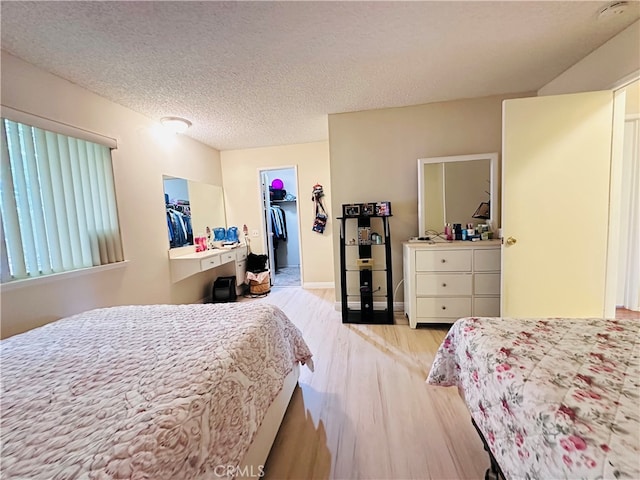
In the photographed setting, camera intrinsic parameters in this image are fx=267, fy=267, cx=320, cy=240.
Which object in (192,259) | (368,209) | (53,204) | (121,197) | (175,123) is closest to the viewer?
(53,204)

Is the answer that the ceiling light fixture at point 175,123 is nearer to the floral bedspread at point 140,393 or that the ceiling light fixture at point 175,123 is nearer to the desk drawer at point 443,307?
the floral bedspread at point 140,393

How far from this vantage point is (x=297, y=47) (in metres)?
1.83

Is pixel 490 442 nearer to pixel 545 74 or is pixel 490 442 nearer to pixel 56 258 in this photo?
pixel 56 258

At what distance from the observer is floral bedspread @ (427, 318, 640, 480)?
0.62 metres

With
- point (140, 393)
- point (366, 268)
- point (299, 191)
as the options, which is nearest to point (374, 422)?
point (140, 393)

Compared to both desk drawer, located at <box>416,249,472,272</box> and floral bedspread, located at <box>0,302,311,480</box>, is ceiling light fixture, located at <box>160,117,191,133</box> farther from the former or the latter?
desk drawer, located at <box>416,249,472,272</box>

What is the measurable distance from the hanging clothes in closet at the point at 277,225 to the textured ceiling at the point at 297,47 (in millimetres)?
2893

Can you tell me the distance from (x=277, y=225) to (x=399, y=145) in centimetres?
319

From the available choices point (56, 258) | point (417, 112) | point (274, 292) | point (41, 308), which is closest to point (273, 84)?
point (417, 112)

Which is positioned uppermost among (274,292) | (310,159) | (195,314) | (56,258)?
(310,159)

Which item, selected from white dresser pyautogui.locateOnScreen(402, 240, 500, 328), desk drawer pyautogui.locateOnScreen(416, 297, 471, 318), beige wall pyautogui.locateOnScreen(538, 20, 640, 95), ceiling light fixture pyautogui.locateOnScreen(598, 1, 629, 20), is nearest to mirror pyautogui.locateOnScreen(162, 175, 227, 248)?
white dresser pyautogui.locateOnScreen(402, 240, 500, 328)

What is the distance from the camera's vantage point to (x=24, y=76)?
1.81 m

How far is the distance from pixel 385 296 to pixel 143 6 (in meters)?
3.19

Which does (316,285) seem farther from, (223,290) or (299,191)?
(299,191)
